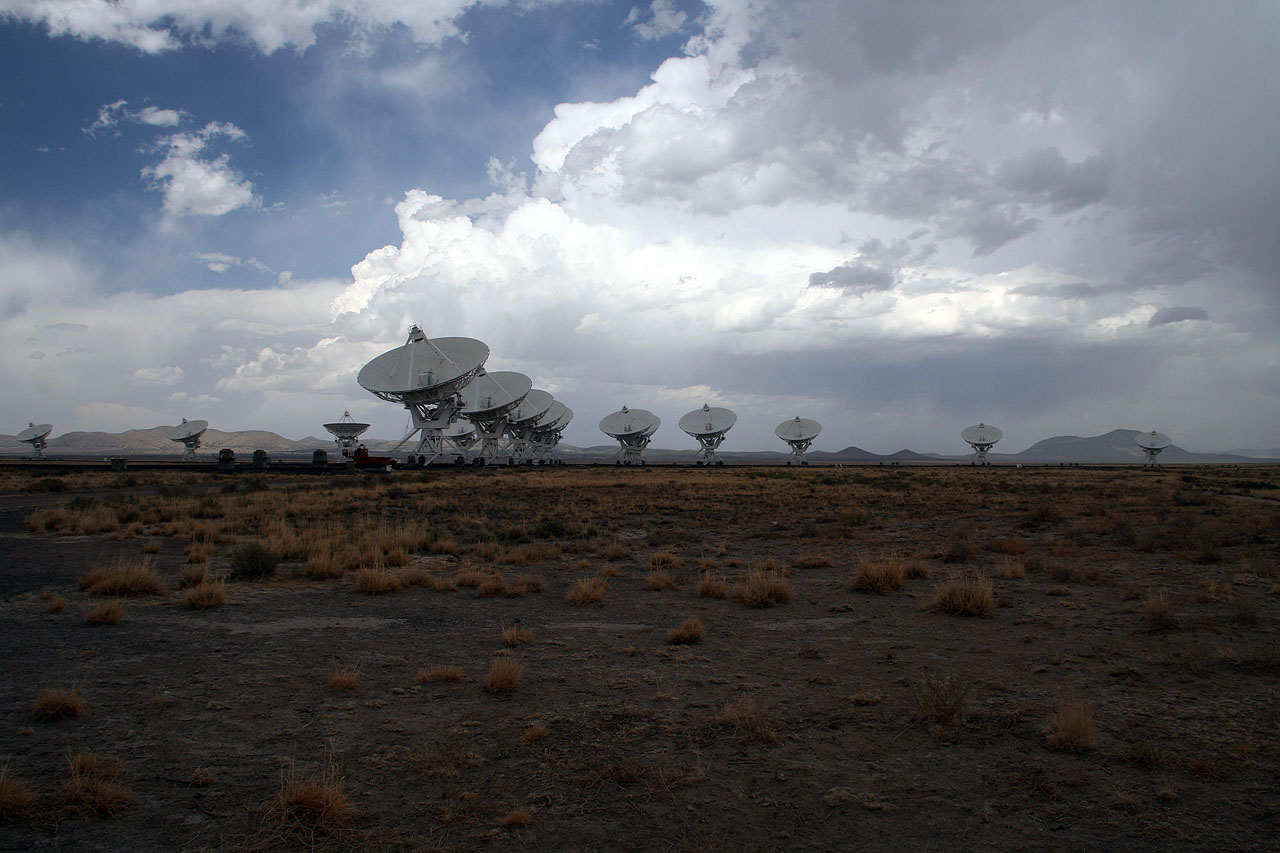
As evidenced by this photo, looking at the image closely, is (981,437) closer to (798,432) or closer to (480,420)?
(798,432)

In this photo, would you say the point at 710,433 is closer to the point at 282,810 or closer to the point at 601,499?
the point at 601,499

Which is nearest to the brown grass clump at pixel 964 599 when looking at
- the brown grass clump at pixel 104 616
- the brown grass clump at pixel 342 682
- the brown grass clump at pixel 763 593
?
the brown grass clump at pixel 763 593

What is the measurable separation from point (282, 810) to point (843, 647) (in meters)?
6.13

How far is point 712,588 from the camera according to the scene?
1170 cm

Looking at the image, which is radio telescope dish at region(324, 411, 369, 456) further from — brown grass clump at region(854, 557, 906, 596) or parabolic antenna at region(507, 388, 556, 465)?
brown grass clump at region(854, 557, 906, 596)

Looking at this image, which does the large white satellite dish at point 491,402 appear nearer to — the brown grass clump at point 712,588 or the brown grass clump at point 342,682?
the brown grass clump at point 712,588

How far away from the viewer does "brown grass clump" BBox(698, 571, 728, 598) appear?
11.6 meters

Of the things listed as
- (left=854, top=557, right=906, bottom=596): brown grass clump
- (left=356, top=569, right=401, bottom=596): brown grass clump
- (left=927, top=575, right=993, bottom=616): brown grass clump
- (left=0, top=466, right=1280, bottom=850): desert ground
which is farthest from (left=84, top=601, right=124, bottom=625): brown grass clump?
(left=927, top=575, right=993, bottom=616): brown grass clump

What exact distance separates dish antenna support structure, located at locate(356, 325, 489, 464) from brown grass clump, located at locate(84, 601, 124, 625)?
44723 millimetres

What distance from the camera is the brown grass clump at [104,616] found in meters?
8.81

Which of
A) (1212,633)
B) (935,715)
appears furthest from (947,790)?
(1212,633)

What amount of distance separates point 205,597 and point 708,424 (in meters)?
71.6

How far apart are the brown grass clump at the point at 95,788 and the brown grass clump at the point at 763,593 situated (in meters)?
8.04

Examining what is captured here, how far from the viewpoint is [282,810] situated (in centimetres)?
427
